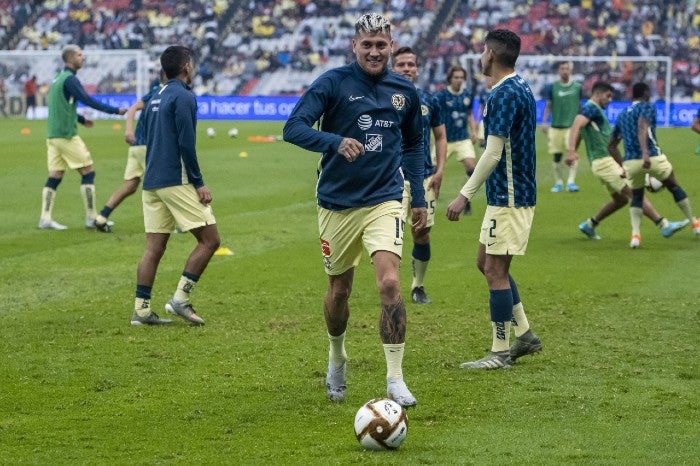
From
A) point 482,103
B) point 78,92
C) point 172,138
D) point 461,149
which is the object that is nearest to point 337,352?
point 172,138

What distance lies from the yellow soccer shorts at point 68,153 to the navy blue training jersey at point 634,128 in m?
7.68

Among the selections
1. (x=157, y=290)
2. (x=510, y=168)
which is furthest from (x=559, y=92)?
(x=510, y=168)

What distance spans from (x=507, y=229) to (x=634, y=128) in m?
8.40

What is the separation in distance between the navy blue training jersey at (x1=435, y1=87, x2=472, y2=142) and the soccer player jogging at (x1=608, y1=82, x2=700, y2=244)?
2.63 meters

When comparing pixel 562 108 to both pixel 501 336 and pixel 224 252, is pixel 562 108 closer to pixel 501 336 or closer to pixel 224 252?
pixel 224 252

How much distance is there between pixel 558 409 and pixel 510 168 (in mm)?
1952

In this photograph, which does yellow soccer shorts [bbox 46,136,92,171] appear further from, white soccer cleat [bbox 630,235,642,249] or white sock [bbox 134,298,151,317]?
white soccer cleat [bbox 630,235,642,249]

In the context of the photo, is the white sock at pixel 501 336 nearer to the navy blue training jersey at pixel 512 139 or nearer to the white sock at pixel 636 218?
the navy blue training jersey at pixel 512 139

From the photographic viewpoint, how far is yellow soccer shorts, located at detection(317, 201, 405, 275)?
7.49 meters

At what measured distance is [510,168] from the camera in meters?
8.59

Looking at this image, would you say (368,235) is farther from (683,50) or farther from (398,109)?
(683,50)

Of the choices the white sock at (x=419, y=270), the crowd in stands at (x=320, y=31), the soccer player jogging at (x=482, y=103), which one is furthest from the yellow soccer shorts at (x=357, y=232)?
the crowd in stands at (x=320, y=31)

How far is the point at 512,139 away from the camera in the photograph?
855 centimetres

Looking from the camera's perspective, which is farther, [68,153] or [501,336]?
[68,153]
